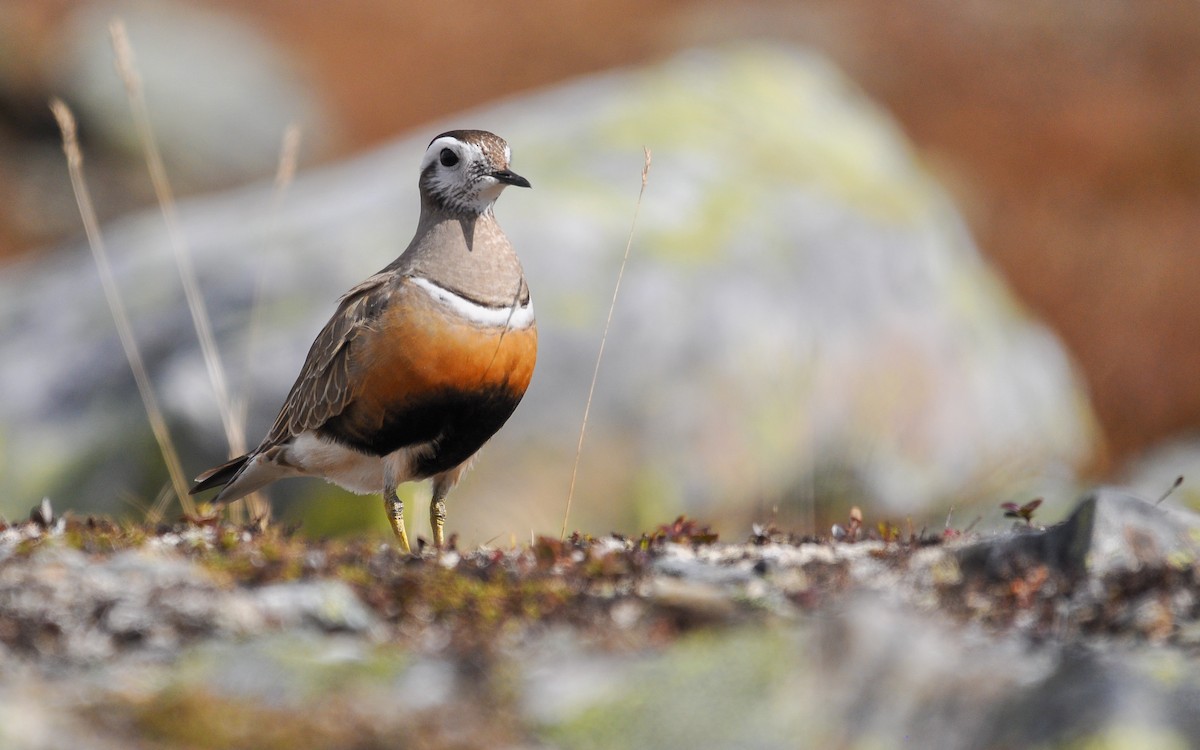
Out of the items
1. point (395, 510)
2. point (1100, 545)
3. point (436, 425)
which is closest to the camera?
point (1100, 545)

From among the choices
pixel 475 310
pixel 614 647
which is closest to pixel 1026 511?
pixel 614 647

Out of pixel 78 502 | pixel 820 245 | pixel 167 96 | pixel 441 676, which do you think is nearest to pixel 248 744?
pixel 441 676

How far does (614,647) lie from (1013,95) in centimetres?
2206

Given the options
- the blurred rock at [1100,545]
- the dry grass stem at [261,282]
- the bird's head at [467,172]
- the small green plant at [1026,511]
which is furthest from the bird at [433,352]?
the blurred rock at [1100,545]

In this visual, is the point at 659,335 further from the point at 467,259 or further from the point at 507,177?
the point at 467,259

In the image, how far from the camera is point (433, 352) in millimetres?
5711

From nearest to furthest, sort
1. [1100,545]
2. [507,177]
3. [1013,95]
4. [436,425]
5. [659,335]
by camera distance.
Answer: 1. [1100,545]
2. [436,425]
3. [507,177]
4. [659,335]
5. [1013,95]

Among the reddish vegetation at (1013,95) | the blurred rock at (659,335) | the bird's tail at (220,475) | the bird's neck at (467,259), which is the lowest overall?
the bird's tail at (220,475)

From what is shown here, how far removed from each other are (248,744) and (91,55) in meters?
22.4

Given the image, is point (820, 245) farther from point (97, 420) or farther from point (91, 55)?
point (91, 55)

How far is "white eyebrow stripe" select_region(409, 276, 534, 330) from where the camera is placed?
578 centimetres

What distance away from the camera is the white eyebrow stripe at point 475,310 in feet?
19.0

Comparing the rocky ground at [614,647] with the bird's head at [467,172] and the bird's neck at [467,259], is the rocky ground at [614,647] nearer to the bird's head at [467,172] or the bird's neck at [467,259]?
the bird's neck at [467,259]

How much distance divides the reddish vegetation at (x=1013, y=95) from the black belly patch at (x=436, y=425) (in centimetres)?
1073
